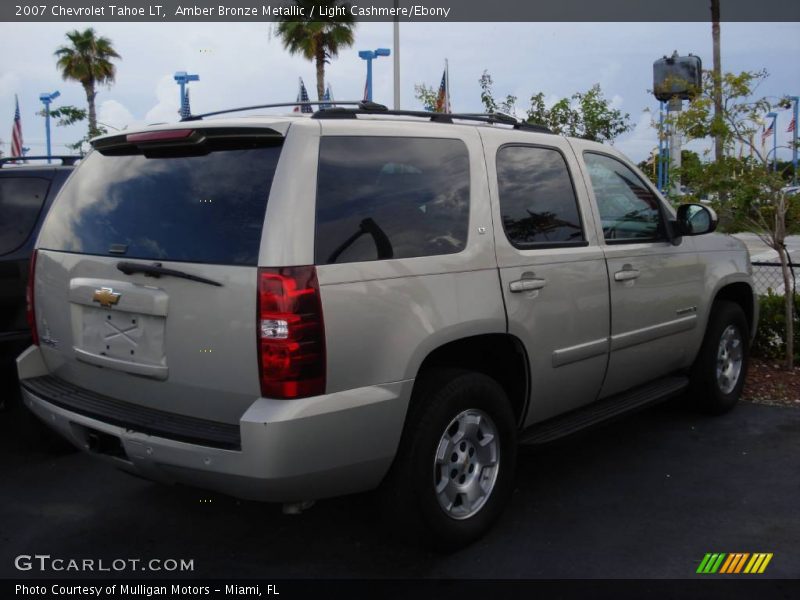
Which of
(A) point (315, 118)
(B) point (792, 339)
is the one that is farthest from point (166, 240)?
(B) point (792, 339)

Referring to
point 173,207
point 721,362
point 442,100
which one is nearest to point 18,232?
point 173,207

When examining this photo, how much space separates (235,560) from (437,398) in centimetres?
122

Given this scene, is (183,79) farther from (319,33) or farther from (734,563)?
(734,563)

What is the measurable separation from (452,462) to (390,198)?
3.96ft

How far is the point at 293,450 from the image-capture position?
2857mm

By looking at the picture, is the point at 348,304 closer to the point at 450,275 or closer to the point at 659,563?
the point at 450,275

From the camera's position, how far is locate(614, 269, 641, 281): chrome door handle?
4355mm

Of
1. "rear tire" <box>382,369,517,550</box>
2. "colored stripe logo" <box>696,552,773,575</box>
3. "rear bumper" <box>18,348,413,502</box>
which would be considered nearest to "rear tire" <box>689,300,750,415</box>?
"colored stripe logo" <box>696,552,773,575</box>

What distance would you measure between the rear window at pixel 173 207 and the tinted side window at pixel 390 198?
0.85 ft

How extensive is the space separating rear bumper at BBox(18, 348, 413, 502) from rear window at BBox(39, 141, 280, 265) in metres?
0.61

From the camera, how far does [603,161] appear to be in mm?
4672

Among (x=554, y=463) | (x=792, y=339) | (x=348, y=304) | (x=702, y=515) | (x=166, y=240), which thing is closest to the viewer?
(x=348, y=304)

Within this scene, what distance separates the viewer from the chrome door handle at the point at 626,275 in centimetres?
436

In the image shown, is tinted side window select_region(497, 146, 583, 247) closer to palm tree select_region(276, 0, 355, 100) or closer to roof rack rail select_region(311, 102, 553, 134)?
roof rack rail select_region(311, 102, 553, 134)
